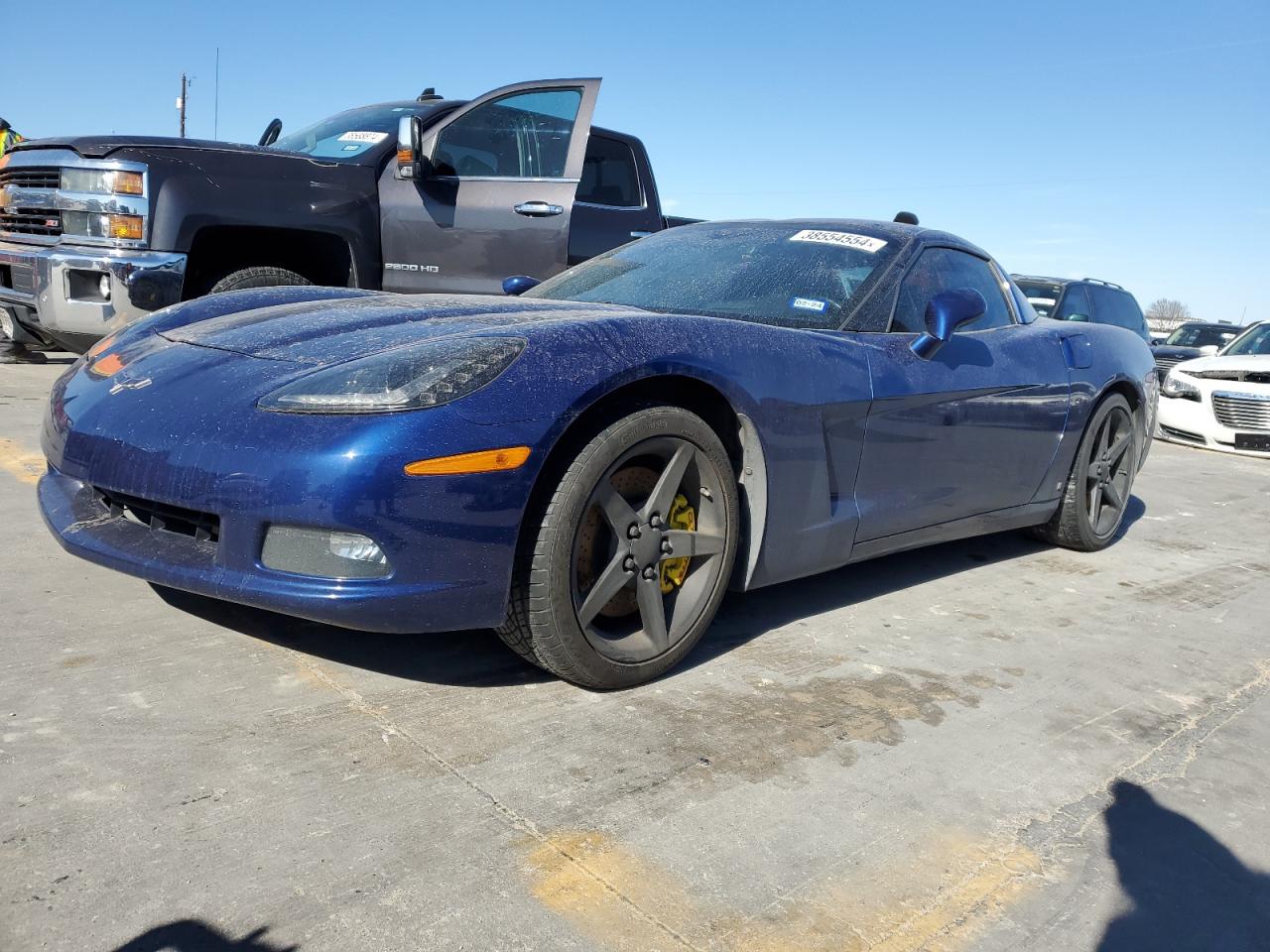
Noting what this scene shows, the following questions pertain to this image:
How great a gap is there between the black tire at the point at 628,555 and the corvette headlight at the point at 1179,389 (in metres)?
8.27

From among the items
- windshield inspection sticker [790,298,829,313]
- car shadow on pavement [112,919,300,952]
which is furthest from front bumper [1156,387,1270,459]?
car shadow on pavement [112,919,300,952]

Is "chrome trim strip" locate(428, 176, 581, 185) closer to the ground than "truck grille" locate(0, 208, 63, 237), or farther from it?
farther from it

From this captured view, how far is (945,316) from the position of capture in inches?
133

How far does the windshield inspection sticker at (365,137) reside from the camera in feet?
20.7

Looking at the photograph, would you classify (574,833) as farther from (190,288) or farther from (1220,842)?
(190,288)

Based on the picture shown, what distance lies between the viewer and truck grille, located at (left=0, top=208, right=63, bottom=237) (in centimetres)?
553

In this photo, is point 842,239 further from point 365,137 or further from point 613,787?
point 365,137

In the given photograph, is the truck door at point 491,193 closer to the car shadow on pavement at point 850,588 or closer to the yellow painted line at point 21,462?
the yellow painted line at point 21,462

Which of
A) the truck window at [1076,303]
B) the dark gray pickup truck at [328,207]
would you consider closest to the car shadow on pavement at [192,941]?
the dark gray pickup truck at [328,207]

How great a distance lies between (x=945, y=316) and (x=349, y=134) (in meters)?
4.33

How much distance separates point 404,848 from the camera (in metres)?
1.87

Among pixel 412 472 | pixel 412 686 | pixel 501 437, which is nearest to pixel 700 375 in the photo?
pixel 501 437

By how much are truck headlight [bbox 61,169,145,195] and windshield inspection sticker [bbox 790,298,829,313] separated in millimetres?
3566

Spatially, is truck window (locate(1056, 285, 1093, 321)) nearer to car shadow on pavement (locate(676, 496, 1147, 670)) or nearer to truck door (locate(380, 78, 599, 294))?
car shadow on pavement (locate(676, 496, 1147, 670))
